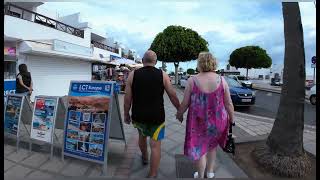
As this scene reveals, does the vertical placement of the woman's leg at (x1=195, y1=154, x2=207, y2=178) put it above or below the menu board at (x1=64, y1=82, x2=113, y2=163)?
below

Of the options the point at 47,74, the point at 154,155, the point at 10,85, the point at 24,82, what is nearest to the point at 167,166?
the point at 154,155

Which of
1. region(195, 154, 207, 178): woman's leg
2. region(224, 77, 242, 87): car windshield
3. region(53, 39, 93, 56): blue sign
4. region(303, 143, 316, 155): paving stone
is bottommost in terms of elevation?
region(195, 154, 207, 178): woman's leg

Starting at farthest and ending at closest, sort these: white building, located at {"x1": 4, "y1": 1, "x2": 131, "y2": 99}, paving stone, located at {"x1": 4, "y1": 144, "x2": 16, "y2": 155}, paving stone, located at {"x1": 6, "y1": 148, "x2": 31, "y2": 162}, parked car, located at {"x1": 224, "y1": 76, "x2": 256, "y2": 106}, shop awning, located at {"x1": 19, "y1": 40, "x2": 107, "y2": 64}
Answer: parked car, located at {"x1": 224, "y1": 76, "x2": 256, "y2": 106} < shop awning, located at {"x1": 19, "y1": 40, "x2": 107, "y2": 64} < white building, located at {"x1": 4, "y1": 1, "x2": 131, "y2": 99} < paving stone, located at {"x1": 4, "y1": 144, "x2": 16, "y2": 155} < paving stone, located at {"x1": 6, "y1": 148, "x2": 31, "y2": 162}

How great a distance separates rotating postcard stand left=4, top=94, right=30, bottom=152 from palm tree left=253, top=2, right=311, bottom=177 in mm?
3769

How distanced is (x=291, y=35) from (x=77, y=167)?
3456mm

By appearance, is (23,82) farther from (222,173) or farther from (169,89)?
(222,173)

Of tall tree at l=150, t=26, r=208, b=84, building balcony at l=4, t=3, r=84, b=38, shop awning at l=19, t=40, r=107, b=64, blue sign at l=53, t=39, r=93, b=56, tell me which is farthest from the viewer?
tall tree at l=150, t=26, r=208, b=84

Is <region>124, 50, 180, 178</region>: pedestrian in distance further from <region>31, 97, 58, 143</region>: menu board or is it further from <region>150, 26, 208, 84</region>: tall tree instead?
<region>150, 26, 208, 84</region>: tall tree

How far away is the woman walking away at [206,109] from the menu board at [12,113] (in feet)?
9.11

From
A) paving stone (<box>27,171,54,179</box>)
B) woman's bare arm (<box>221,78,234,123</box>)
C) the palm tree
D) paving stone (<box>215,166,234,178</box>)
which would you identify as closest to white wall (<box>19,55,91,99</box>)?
paving stone (<box>27,171,54,179</box>)

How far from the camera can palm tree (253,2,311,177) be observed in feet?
14.2

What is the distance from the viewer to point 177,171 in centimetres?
446

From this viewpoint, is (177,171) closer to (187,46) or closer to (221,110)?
(221,110)
